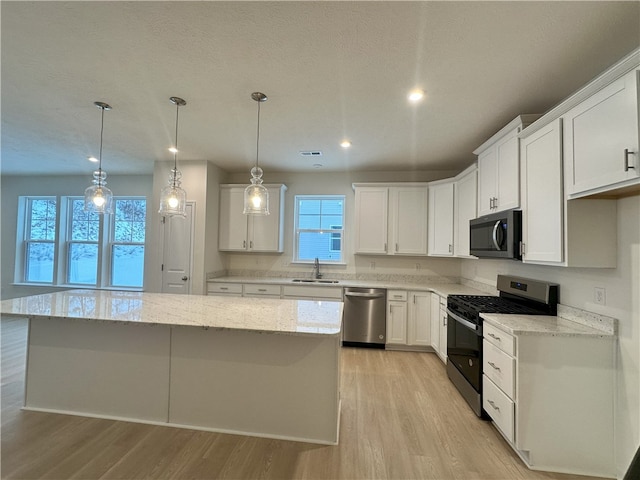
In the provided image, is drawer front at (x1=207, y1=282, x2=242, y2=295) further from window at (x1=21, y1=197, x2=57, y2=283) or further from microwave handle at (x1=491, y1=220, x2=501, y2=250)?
window at (x1=21, y1=197, x2=57, y2=283)

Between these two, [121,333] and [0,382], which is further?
[0,382]

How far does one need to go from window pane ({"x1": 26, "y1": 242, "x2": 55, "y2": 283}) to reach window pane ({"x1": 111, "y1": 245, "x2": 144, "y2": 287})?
1428 millimetres

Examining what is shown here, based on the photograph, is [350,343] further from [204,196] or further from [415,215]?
[204,196]

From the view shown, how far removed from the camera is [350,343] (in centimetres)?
400

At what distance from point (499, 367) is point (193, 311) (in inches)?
92.1

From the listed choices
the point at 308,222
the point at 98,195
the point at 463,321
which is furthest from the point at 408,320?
the point at 98,195

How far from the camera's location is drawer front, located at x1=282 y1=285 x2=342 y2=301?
399 cm

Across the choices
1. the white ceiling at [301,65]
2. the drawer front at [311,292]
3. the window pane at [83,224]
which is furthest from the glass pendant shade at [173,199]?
the window pane at [83,224]

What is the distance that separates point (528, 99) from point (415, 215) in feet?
6.79

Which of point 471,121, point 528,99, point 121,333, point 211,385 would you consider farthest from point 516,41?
point 121,333

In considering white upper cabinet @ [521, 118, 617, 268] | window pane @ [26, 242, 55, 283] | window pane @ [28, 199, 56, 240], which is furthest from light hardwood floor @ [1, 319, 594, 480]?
window pane @ [28, 199, 56, 240]

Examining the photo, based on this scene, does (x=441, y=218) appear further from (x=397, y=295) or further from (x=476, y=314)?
(x=476, y=314)

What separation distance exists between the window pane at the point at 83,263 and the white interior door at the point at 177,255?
225cm

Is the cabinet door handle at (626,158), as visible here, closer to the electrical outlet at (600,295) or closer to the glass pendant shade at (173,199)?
the electrical outlet at (600,295)
